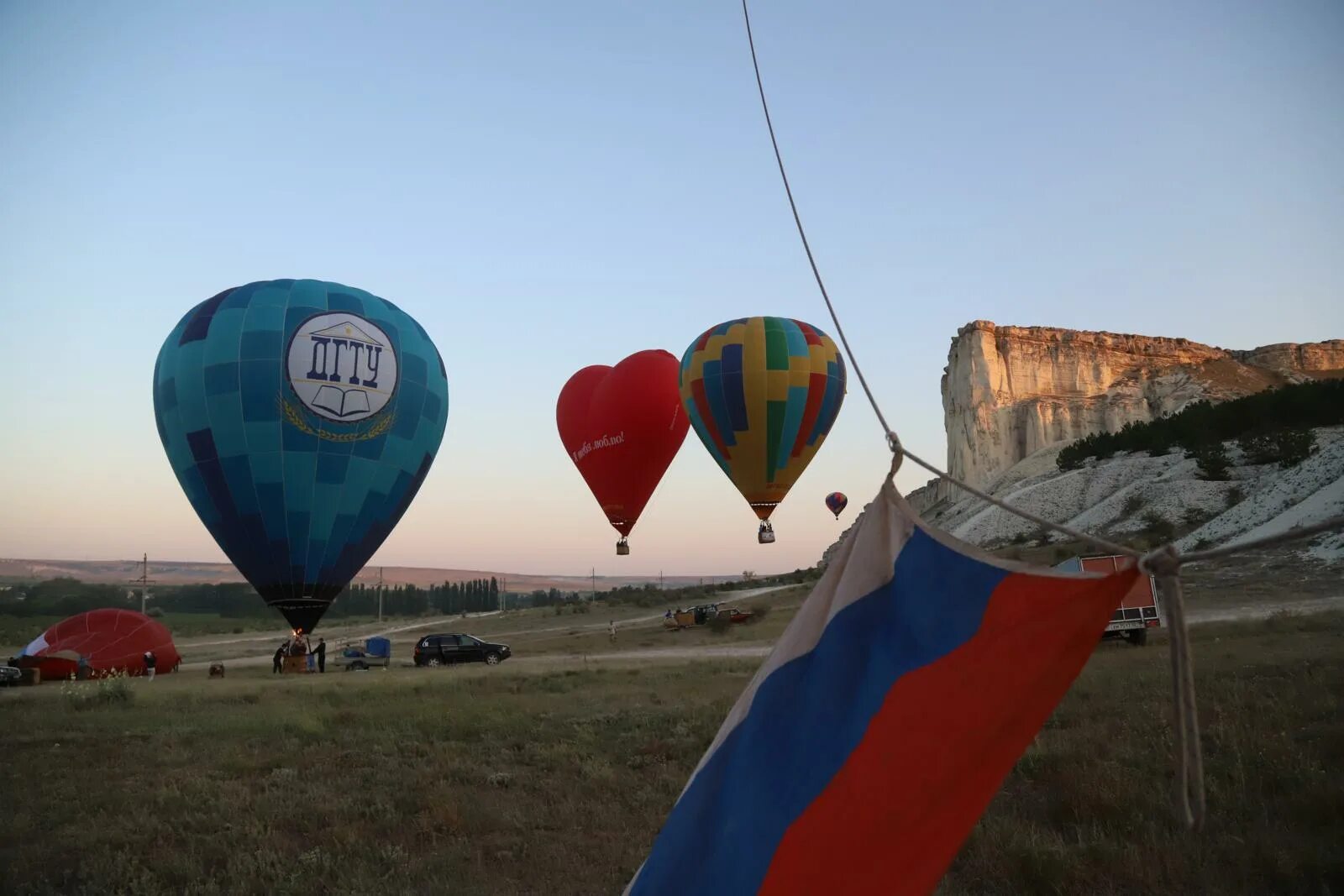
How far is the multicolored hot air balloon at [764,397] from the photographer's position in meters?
23.4

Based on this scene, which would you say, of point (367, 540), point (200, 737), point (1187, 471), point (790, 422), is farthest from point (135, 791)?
point (1187, 471)

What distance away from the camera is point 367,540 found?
59.3ft

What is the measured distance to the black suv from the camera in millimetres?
29750

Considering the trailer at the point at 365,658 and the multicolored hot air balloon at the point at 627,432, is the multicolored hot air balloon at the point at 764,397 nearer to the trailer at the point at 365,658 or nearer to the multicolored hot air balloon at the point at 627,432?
the multicolored hot air balloon at the point at 627,432

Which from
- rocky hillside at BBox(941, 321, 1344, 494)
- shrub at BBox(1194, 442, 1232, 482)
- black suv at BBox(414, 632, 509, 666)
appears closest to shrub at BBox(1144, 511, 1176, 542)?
shrub at BBox(1194, 442, 1232, 482)

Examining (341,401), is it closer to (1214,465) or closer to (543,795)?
(543,795)

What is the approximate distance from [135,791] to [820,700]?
9475 millimetres

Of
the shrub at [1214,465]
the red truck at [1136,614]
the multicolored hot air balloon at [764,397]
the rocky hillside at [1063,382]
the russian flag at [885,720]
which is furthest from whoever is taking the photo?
the rocky hillside at [1063,382]

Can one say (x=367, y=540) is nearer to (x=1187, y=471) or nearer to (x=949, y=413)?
(x=1187, y=471)

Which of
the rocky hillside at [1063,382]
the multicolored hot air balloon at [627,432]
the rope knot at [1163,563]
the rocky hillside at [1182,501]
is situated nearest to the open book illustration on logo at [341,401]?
the multicolored hot air balloon at [627,432]

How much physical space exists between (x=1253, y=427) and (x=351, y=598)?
123 metres

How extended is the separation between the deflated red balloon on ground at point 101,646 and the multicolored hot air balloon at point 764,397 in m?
18.5

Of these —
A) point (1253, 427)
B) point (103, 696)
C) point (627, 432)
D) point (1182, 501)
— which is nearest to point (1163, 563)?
point (103, 696)

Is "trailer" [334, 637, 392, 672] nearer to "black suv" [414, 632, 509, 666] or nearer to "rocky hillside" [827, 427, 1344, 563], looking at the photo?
"black suv" [414, 632, 509, 666]
